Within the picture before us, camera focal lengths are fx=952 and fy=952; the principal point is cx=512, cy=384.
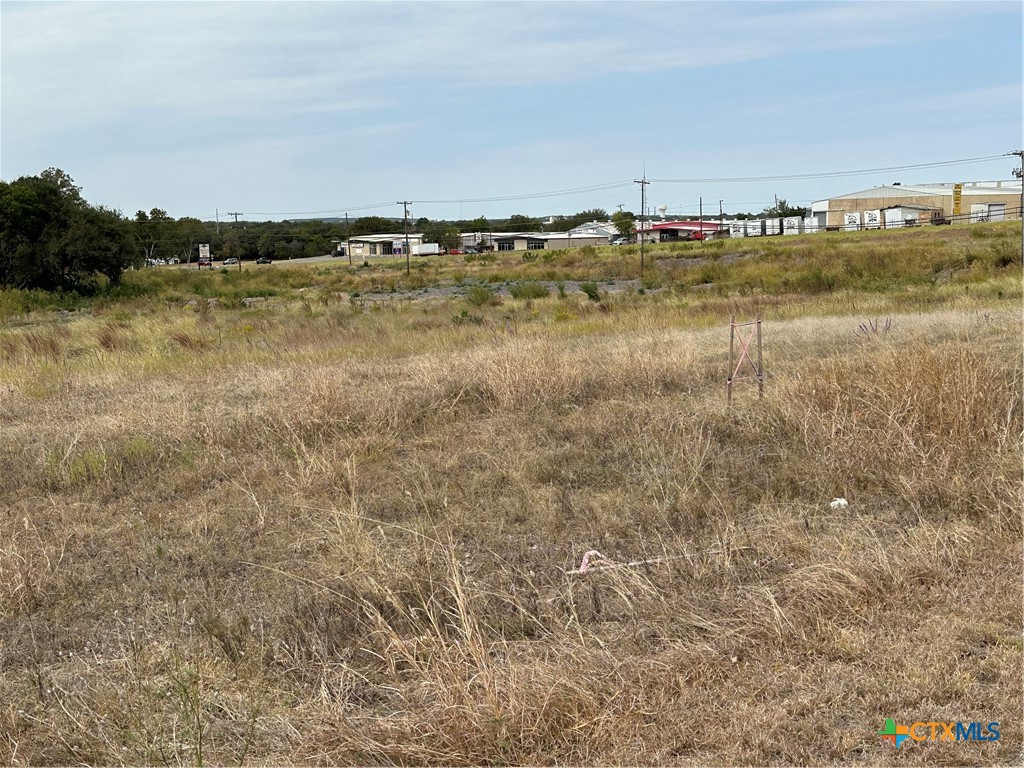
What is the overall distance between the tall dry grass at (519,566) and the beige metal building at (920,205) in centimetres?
8869

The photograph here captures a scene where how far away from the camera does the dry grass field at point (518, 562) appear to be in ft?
12.2

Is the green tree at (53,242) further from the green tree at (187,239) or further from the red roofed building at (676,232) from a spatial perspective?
the red roofed building at (676,232)

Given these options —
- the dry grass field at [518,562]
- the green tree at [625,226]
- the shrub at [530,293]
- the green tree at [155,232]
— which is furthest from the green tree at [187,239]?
the dry grass field at [518,562]

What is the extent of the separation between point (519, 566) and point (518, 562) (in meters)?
0.08

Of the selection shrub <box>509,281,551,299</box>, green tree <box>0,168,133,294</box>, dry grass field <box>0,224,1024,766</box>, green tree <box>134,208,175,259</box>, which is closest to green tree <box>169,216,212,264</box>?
green tree <box>134,208,175,259</box>

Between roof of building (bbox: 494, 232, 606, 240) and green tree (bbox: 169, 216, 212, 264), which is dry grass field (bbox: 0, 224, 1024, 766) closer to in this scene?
green tree (bbox: 169, 216, 212, 264)

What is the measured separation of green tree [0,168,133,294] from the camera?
4222 cm

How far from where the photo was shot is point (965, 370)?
7703 mm

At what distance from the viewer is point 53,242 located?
139ft

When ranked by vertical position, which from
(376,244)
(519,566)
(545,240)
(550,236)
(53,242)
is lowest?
(519,566)

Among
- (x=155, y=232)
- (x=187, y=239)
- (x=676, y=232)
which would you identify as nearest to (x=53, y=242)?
(x=155, y=232)

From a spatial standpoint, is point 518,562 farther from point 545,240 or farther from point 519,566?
point 545,240

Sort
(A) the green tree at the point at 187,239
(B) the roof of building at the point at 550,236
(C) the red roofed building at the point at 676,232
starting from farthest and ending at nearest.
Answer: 1. (B) the roof of building at the point at 550,236
2. (A) the green tree at the point at 187,239
3. (C) the red roofed building at the point at 676,232

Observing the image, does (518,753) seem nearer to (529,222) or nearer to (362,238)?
(362,238)
